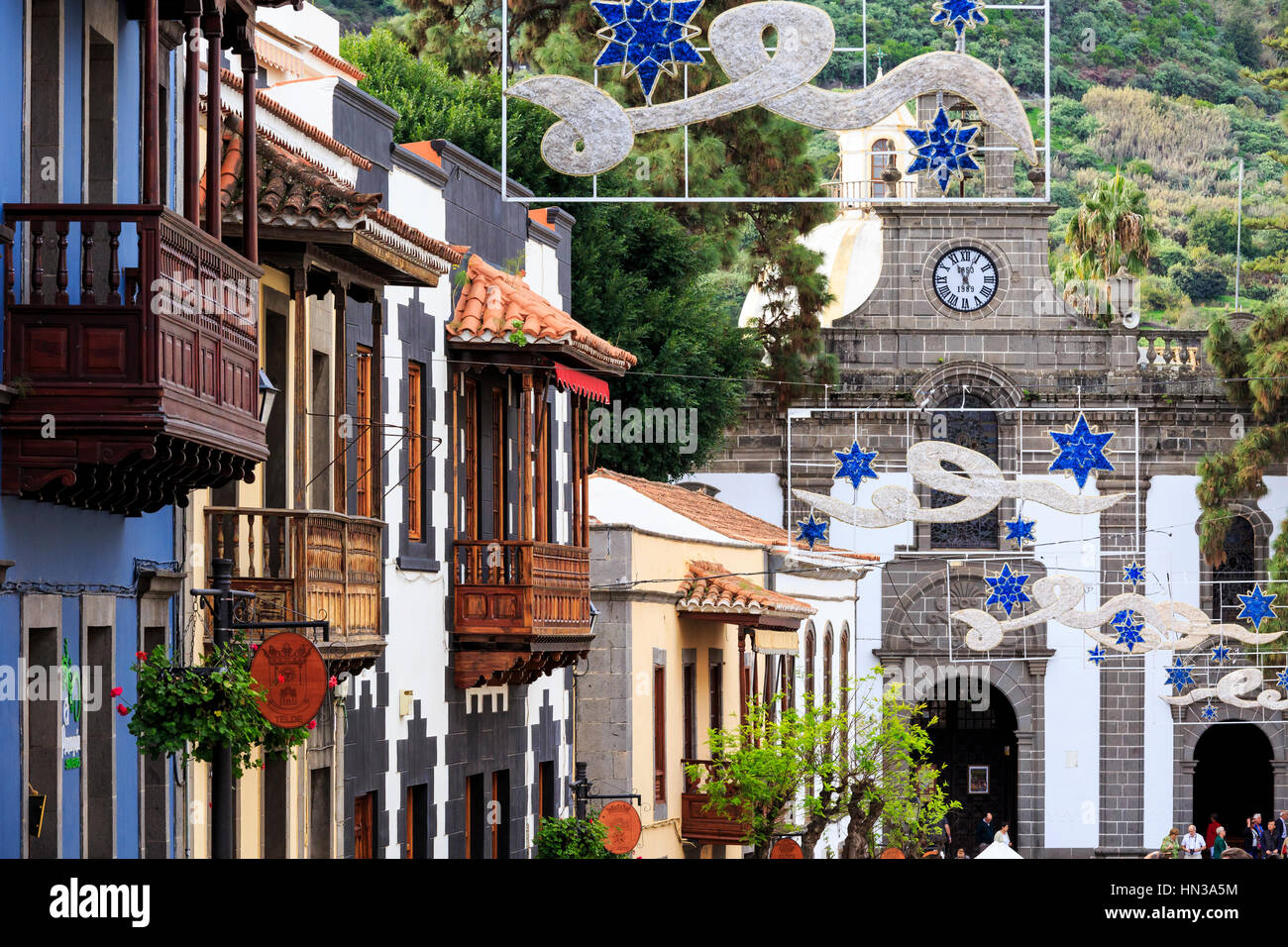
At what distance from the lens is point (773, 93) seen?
13227 mm

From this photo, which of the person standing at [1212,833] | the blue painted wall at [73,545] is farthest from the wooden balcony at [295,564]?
the person standing at [1212,833]

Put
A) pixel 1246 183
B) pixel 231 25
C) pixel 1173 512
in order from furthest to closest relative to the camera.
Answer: pixel 1246 183, pixel 1173 512, pixel 231 25

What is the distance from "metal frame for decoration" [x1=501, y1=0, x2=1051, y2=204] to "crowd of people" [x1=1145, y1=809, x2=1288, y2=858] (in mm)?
31333

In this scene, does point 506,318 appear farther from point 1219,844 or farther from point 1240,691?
point 1219,844

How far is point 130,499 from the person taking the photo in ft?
44.5

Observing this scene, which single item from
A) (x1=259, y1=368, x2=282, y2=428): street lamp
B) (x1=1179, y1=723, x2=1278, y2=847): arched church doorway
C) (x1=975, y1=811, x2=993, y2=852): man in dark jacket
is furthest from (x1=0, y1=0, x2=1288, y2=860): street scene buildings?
(x1=1179, y1=723, x2=1278, y2=847): arched church doorway

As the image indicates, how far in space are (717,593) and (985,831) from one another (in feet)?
77.9

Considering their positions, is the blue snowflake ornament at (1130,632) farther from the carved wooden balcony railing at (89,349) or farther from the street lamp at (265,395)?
the carved wooden balcony railing at (89,349)

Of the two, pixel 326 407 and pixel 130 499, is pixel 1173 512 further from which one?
pixel 130 499

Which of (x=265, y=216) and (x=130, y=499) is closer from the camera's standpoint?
(x=130, y=499)

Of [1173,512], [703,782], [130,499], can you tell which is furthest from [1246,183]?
[130,499]

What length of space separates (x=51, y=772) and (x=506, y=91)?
454 centimetres

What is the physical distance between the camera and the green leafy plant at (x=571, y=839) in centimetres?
2409

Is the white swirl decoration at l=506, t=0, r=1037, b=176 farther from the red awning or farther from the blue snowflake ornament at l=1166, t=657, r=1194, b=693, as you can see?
the blue snowflake ornament at l=1166, t=657, r=1194, b=693
